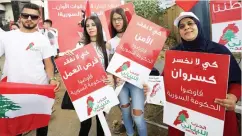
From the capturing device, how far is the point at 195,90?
2008 mm

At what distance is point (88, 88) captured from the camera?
2477 mm

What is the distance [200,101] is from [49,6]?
2.51 m

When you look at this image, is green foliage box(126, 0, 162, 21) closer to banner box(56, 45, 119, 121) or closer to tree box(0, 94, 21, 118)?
banner box(56, 45, 119, 121)

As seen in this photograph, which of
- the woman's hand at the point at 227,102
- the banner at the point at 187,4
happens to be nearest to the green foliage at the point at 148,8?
the banner at the point at 187,4

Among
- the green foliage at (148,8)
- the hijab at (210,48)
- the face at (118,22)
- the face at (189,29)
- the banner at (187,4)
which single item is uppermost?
the green foliage at (148,8)

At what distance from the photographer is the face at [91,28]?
2.76 metres

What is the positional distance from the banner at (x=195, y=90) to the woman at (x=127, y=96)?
1.98ft

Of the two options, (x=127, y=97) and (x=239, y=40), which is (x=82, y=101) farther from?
(x=239, y=40)

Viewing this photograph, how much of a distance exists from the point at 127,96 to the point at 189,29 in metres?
1.09

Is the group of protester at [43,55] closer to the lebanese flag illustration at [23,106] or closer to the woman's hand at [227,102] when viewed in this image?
the lebanese flag illustration at [23,106]

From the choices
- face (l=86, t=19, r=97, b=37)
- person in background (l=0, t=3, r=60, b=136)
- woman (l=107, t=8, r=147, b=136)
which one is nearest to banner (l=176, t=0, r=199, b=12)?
woman (l=107, t=8, r=147, b=136)

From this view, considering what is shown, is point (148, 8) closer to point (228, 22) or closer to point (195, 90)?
point (228, 22)

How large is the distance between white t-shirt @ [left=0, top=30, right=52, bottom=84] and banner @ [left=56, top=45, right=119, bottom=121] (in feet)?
1.45

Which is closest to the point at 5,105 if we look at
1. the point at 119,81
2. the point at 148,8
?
the point at 119,81
